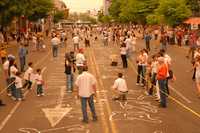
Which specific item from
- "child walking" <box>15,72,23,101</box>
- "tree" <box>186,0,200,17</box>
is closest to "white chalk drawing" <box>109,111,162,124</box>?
"child walking" <box>15,72,23,101</box>

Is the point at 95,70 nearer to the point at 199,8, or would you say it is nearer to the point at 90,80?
the point at 90,80

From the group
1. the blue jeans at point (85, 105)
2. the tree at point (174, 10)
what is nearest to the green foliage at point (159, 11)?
the tree at point (174, 10)

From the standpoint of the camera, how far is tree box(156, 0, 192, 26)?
58.5 metres

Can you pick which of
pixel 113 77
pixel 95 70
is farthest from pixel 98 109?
pixel 95 70

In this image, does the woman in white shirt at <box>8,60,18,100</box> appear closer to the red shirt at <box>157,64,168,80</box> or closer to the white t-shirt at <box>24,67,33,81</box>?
the white t-shirt at <box>24,67,33,81</box>

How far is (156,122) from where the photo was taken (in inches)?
622

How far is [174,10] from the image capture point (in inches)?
2298

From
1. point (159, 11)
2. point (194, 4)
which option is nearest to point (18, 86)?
point (159, 11)

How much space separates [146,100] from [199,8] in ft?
152

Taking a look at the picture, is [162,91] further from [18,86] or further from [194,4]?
[194,4]

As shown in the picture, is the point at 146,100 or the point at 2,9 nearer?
the point at 146,100

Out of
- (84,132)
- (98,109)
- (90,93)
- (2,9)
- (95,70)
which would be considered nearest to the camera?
(84,132)

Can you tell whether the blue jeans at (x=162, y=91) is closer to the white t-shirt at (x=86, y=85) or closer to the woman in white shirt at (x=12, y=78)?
the white t-shirt at (x=86, y=85)

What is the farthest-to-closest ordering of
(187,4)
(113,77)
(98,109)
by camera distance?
(187,4), (113,77), (98,109)
